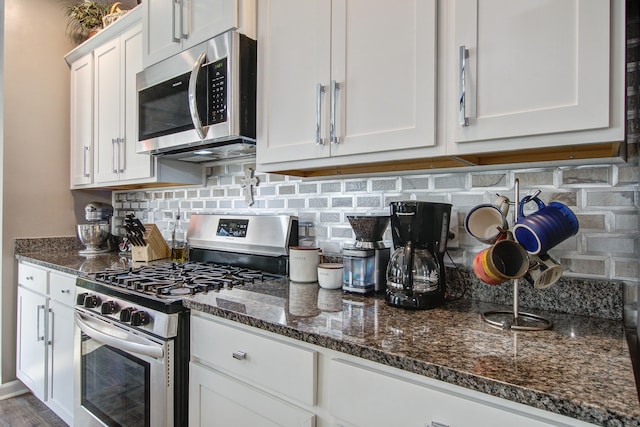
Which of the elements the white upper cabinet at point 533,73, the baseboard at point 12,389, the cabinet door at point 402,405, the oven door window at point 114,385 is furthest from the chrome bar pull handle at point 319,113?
the baseboard at point 12,389

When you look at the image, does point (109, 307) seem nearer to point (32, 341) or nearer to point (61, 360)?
point (61, 360)

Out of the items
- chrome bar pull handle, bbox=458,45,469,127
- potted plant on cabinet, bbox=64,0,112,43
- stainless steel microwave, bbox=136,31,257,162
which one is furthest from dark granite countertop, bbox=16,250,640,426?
potted plant on cabinet, bbox=64,0,112,43

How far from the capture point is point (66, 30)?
2.96m

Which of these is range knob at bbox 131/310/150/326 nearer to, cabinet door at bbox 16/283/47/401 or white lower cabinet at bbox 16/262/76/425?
white lower cabinet at bbox 16/262/76/425

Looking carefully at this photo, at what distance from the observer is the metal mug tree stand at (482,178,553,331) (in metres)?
1.03

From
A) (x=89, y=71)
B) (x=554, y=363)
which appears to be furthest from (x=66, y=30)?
(x=554, y=363)

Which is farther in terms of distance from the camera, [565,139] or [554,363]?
[565,139]

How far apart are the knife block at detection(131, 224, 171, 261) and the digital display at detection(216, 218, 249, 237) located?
1.74ft

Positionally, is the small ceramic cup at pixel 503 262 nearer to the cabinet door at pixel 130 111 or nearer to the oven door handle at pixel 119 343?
the oven door handle at pixel 119 343

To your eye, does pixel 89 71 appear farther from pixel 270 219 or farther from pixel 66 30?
pixel 270 219

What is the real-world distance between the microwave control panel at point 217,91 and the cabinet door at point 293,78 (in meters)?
0.16

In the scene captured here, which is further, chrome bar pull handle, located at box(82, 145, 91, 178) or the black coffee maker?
chrome bar pull handle, located at box(82, 145, 91, 178)

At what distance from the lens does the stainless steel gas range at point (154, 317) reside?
1.39 metres

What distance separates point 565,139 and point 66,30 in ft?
11.6
